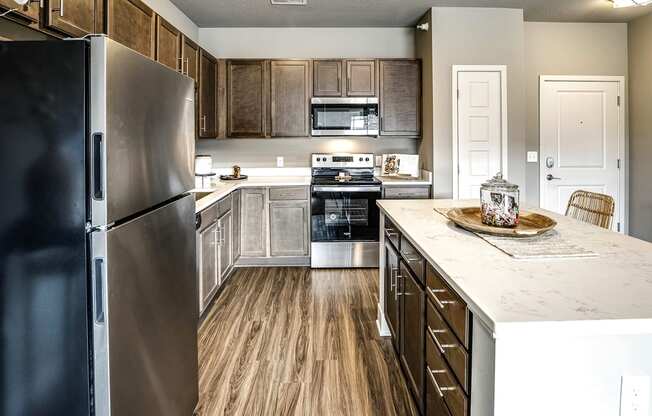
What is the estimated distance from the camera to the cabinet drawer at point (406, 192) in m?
4.54

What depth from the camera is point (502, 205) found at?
193 cm

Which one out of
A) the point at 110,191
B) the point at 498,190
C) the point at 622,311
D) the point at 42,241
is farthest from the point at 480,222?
the point at 42,241

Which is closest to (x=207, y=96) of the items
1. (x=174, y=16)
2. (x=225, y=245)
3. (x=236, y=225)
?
(x=174, y=16)

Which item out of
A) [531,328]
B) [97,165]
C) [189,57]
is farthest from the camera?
[189,57]

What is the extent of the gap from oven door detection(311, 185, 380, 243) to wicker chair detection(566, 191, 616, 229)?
7.02ft

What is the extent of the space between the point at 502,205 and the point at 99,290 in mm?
1568

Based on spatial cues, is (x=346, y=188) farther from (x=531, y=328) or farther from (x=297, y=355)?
(x=531, y=328)

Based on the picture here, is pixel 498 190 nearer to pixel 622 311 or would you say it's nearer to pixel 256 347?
pixel 622 311

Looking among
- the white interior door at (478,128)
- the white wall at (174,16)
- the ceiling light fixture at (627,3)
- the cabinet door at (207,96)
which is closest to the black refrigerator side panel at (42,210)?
the white wall at (174,16)

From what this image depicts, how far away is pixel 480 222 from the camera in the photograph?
2.04 m

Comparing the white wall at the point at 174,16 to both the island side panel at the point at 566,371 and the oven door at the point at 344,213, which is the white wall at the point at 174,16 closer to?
the oven door at the point at 344,213

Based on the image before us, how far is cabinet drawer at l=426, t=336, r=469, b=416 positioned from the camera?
124 cm

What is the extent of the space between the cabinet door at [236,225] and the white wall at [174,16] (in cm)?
170

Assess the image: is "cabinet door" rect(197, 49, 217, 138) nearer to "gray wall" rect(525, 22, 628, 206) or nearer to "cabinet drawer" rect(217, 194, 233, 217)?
"cabinet drawer" rect(217, 194, 233, 217)
